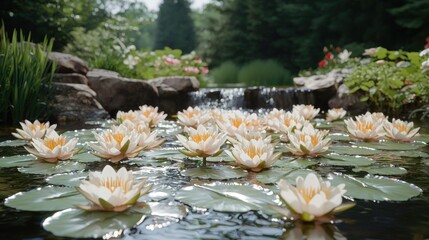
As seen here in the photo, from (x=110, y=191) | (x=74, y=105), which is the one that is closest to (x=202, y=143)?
(x=110, y=191)

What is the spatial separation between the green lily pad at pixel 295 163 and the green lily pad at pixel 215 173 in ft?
0.79

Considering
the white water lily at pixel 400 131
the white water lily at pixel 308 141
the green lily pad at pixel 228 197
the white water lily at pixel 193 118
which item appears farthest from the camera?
the white water lily at pixel 193 118

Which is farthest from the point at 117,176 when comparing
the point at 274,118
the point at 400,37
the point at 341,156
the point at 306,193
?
the point at 400,37

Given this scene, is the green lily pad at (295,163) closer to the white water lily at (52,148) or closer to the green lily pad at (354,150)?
the green lily pad at (354,150)

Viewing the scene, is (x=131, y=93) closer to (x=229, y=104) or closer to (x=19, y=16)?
(x=229, y=104)

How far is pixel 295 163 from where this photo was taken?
229 centimetres

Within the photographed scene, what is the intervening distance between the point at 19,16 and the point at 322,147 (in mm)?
7971

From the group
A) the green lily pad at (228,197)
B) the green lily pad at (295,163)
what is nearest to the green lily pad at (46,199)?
the green lily pad at (228,197)

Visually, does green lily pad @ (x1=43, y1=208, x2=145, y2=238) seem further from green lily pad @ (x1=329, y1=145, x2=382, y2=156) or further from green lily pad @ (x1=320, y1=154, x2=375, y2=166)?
green lily pad @ (x1=329, y1=145, x2=382, y2=156)

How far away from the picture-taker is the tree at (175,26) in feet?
113

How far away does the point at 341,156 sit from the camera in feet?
8.23

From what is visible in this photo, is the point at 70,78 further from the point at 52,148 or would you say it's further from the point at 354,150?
the point at 354,150

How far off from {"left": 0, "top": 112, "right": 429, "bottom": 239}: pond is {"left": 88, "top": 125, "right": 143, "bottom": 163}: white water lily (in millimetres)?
99

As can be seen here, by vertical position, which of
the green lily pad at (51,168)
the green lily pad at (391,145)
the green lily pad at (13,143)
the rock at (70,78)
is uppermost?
the rock at (70,78)
